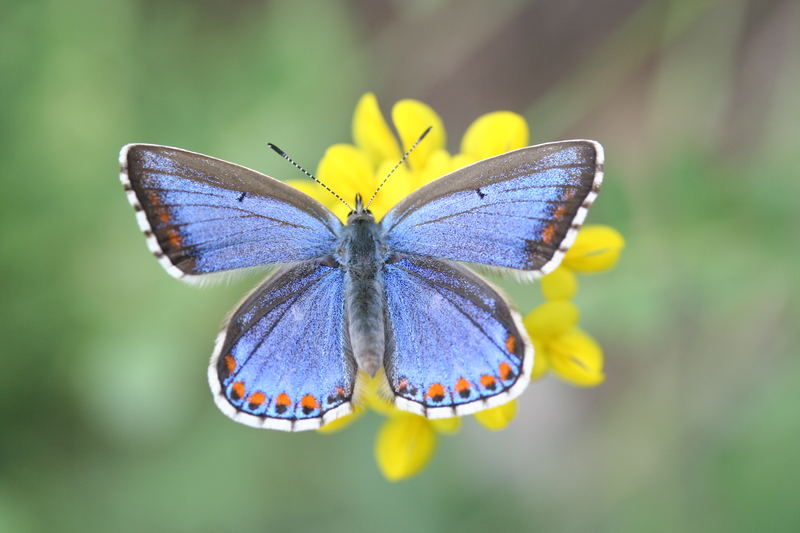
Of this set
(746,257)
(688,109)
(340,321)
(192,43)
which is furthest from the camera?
(192,43)

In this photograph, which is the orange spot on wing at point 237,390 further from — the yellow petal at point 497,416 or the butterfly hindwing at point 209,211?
the yellow petal at point 497,416

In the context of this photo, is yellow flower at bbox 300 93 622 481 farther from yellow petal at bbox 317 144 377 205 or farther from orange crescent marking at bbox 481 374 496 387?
orange crescent marking at bbox 481 374 496 387

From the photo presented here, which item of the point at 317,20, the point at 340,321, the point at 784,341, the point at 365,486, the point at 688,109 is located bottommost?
the point at 365,486

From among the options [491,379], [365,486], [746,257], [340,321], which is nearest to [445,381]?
[491,379]

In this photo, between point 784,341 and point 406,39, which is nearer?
point 784,341

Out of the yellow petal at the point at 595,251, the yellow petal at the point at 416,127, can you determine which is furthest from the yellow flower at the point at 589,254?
the yellow petal at the point at 416,127

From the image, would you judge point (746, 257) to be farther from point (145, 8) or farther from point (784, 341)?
point (145, 8)
